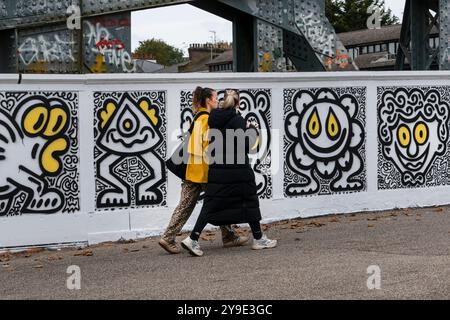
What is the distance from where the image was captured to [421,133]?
39.1 ft

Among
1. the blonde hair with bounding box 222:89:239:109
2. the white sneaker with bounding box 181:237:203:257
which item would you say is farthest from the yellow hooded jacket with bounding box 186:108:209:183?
the white sneaker with bounding box 181:237:203:257

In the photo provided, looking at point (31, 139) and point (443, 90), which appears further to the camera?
point (443, 90)

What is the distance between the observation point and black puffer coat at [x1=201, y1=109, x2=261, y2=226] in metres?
8.37

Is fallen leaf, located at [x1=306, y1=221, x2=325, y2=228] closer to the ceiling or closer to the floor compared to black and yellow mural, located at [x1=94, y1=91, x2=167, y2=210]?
closer to the floor

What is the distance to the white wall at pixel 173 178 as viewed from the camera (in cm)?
941

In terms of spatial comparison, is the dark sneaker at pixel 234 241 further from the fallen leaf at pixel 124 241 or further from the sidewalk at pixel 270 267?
the fallen leaf at pixel 124 241

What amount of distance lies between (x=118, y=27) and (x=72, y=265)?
14.0 ft

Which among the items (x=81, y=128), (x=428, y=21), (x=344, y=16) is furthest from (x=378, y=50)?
(x=81, y=128)

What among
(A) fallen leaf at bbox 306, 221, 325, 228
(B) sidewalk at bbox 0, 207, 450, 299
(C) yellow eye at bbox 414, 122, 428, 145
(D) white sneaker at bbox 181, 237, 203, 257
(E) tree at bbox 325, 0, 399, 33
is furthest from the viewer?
(E) tree at bbox 325, 0, 399, 33

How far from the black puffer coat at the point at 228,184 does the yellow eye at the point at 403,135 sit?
395 cm

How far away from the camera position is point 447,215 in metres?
10.9

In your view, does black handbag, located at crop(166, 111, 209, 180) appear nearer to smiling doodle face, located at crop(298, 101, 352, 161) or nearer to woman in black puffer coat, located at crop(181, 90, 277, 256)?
woman in black puffer coat, located at crop(181, 90, 277, 256)
